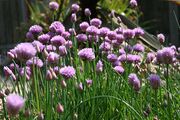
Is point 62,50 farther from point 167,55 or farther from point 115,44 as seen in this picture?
point 167,55

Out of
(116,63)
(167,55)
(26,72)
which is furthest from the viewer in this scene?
(116,63)

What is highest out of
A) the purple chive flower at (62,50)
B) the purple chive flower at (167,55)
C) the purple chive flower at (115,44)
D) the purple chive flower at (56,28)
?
the purple chive flower at (56,28)

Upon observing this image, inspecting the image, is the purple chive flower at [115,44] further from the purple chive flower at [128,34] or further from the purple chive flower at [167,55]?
the purple chive flower at [167,55]

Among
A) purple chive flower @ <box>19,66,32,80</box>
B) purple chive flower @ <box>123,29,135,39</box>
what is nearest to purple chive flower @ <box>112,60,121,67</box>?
purple chive flower @ <box>123,29,135,39</box>

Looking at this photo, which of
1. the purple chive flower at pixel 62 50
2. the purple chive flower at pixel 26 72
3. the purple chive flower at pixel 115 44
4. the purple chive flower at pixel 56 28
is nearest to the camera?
the purple chive flower at pixel 26 72

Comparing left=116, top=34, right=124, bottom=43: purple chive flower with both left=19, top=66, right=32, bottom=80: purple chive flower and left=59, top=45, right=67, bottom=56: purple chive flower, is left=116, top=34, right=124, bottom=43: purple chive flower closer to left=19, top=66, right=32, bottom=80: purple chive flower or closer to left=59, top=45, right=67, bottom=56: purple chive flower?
left=59, top=45, right=67, bottom=56: purple chive flower

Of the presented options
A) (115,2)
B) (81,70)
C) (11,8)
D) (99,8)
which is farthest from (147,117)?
(11,8)

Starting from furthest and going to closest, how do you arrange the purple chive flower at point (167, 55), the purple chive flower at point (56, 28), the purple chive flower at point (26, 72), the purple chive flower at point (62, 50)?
the purple chive flower at point (56, 28) → the purple chive flower at point (62, 50) → the purple chive flower at point (26, 72) → the purple chive flower at point (167, 55)

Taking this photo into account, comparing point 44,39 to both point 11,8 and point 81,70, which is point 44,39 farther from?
point 11,8

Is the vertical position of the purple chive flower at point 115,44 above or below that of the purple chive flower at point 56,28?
below

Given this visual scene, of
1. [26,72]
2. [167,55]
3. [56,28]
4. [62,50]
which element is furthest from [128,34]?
[167,55]

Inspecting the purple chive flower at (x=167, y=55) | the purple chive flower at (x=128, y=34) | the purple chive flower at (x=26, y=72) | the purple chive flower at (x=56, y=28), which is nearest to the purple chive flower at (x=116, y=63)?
the purple chive flower at (x=128, y=34)
